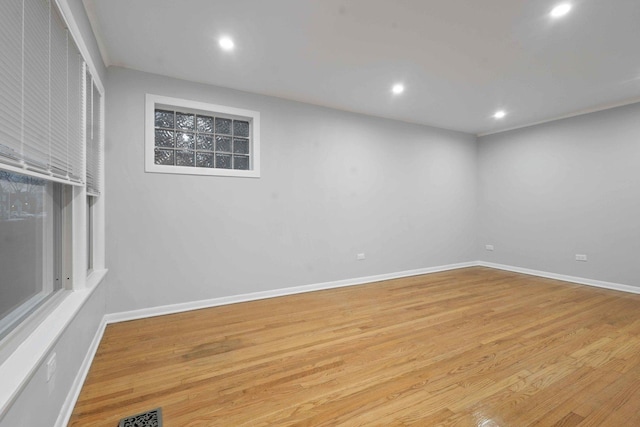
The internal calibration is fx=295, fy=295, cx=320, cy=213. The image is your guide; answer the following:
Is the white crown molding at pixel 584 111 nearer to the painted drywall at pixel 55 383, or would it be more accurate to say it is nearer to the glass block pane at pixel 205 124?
the glass block pane at pixel 205 124

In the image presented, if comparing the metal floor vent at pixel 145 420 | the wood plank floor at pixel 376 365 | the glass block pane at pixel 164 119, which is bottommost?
the wood plank floor at pixel 376 365

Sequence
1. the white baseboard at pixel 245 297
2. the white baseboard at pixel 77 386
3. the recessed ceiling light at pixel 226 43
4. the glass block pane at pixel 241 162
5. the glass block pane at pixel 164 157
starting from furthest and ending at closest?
the glass block pane at pixel 241 162 → the glass block pane at pixel 164 157 → the white baseboard at pixel 245 297 → the recessed ceiling light at pixel 226 43 → the white baseboard at pixel 77 386

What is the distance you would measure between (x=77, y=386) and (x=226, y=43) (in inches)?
114

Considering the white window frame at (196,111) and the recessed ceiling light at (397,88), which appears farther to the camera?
the recessed ceiling light at (397,88)

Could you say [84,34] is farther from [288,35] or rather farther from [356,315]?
[356,315]

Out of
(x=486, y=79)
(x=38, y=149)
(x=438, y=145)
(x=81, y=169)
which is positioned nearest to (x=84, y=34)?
(x=81, y=169)

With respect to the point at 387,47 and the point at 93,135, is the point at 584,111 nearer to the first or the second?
the point at 387,47

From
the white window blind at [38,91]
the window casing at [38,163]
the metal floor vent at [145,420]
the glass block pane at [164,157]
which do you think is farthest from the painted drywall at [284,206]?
the metal floor vent at [145,420]

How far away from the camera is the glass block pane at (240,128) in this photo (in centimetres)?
388

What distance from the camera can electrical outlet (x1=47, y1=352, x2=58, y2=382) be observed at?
4.61ft

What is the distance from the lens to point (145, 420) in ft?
5.37

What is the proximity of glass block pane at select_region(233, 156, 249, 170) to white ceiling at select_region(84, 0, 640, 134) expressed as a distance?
87cm

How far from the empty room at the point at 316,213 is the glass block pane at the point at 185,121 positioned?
0.02 meters

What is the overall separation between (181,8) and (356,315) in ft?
10.7
